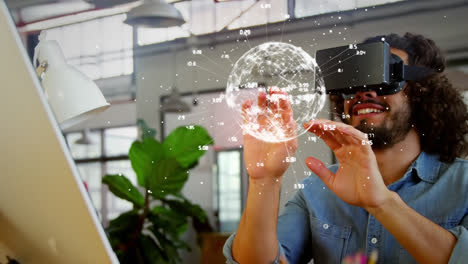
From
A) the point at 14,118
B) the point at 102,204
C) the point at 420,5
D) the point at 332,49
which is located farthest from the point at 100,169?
the point at 420,5

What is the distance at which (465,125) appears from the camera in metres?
0.58

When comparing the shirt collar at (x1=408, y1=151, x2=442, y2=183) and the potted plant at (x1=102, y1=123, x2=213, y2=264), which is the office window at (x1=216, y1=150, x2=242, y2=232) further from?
the shirt collar at (x1=408, y1=151, x2=442, y2=183)

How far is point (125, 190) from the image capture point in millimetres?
829

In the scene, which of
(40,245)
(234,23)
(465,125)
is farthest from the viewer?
(40,245)

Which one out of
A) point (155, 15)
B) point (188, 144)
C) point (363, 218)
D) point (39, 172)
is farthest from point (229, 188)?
point (39, 172)

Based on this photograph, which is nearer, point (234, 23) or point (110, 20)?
point (234, 23)

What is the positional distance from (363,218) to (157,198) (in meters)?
0.35

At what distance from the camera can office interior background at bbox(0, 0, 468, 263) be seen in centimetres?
61

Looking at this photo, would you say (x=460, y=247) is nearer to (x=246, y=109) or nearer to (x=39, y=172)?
(x=246, y=109)

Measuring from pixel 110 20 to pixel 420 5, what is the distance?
520 millimetres

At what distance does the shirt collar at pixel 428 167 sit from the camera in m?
0.60

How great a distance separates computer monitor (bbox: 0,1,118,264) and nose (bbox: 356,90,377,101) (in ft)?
1.75

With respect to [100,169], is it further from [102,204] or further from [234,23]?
[234,23]

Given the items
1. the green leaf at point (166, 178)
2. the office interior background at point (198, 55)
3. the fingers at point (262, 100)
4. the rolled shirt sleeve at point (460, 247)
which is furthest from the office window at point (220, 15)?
the rolled shirt sleeve at point (460, 247)
